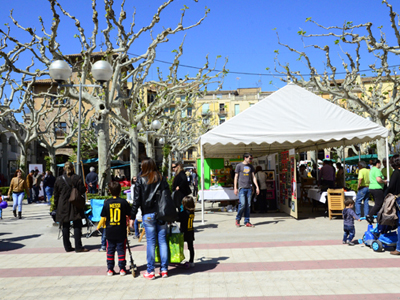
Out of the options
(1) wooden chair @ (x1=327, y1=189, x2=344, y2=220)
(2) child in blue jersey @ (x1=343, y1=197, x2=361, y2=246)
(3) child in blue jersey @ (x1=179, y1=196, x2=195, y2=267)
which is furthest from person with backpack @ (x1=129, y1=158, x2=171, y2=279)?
(1) wooden chair @ (x1=327, y1=189, x2=344, y2=220)

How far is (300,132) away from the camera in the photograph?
11312 mm

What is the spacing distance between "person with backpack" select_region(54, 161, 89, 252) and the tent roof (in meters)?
4.06

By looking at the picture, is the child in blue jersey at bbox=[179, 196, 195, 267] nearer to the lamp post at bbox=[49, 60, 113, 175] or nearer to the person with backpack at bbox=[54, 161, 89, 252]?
the person with backpack at bbox=[54, 161, 89, 252]

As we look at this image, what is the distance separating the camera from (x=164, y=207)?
6.00m

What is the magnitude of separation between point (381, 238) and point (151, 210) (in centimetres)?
450

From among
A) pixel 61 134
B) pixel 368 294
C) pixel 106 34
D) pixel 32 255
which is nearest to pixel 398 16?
pixel 106 34

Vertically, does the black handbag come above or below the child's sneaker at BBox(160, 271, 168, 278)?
above

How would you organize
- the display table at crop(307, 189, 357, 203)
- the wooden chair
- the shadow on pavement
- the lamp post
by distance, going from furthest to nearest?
1. the display table at crop(307, 189, 357, 203)
2. the wooden chair
3. the lamp post
4. the shadow on pavement

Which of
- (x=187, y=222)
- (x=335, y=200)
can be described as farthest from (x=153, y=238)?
(x=335, y=200)

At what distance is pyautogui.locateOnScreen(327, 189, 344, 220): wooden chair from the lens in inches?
477

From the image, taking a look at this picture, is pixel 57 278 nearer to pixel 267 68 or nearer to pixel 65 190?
pixel 65 190

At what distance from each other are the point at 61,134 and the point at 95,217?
45479 millimetres

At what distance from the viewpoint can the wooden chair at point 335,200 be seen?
39.7 feet

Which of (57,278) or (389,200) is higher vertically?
(389,200)
